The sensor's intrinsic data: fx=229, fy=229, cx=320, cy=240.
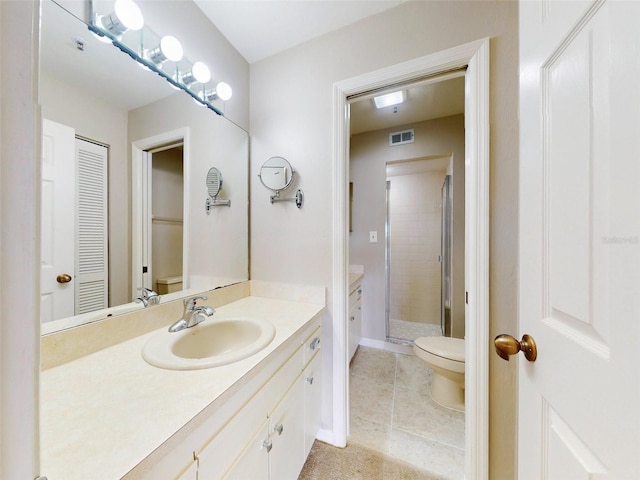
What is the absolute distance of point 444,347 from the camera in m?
1.62

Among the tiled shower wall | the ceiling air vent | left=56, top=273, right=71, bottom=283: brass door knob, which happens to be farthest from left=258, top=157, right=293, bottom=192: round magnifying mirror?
the tiled shower wall

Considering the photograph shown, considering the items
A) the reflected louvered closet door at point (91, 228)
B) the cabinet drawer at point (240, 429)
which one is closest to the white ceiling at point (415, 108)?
the reflected louvered closet door at point (91, 228)

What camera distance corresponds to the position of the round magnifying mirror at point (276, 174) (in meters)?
1.40

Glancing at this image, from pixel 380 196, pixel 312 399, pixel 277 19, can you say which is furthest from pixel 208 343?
pixel 380 196

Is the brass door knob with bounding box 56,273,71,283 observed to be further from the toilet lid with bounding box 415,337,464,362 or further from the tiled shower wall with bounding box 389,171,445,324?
the tiled shower wall with bounding box 389,171,445,324

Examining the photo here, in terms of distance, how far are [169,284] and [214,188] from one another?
579mm

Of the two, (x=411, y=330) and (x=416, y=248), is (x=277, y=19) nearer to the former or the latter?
(x=416, y=248)

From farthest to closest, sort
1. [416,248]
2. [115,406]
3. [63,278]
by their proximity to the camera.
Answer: [416,248], [63,278], [115,406]

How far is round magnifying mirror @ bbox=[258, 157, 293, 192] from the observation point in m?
1.40

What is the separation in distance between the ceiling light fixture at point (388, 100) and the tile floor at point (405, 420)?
7.54 feet

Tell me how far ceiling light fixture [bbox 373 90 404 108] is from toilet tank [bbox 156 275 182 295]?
1.91 metres

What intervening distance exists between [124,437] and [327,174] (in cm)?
123
